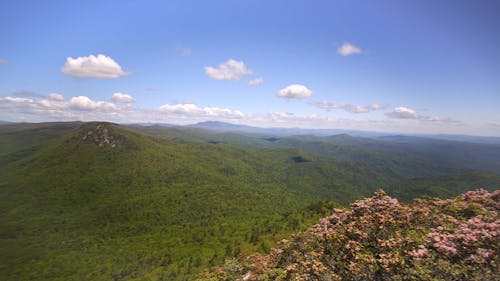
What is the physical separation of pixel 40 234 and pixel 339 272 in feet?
815

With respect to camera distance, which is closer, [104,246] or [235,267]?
[235,267]

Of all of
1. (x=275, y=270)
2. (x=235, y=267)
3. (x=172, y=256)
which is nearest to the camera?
(x=275, y=270)

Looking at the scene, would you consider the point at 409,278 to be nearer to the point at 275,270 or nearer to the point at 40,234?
the point at 275,270

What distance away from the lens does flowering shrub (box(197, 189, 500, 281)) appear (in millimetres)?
11109

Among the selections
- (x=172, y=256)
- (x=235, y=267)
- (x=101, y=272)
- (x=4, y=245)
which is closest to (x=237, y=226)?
(x=172, y=256)

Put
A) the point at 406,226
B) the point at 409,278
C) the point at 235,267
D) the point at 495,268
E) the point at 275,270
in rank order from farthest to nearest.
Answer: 1. the point at 235,267
2. the point at 275,270
3. the point at 406,226
4. the point at 409,278
5. the point at 495,268

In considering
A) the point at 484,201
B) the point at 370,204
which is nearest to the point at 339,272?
the point at 370,204

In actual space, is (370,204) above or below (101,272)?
above

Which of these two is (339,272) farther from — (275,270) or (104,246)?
(104,246)

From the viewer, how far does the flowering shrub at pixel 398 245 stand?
36.4 feet

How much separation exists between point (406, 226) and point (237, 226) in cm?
19024

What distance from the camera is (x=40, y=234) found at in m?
183

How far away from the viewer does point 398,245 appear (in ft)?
43.2

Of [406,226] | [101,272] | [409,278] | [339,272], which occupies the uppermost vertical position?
[406,226]
